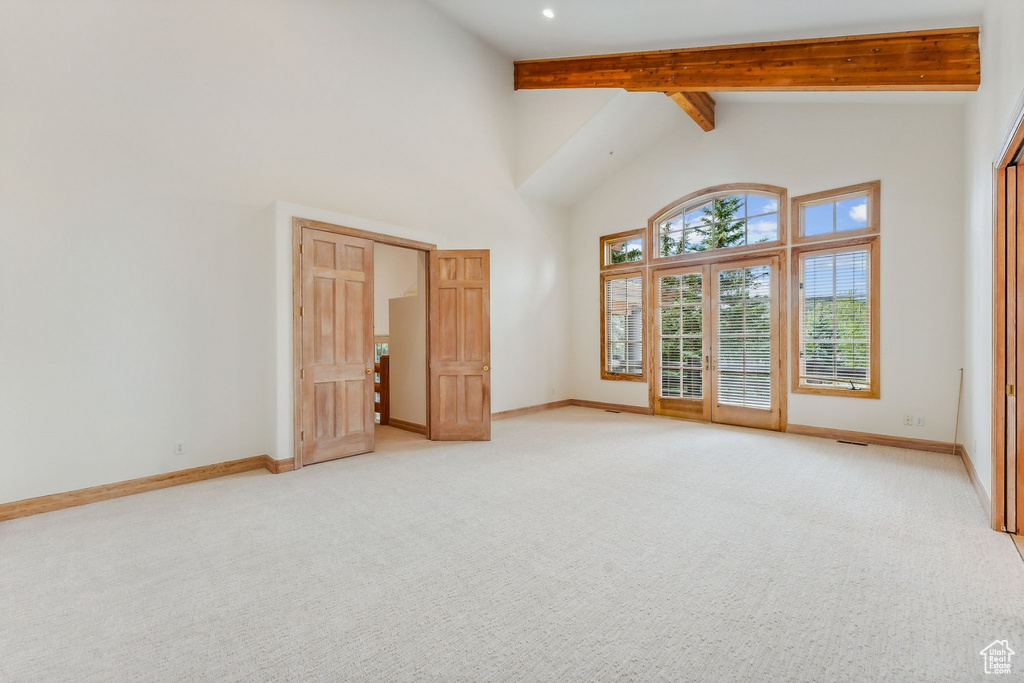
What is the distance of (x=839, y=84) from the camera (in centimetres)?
427

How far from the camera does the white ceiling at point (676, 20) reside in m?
3.59

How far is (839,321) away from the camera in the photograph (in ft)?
18.1

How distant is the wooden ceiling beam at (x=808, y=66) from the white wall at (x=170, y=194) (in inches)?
107

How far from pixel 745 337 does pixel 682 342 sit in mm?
908

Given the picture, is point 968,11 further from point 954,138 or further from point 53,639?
point 53,639

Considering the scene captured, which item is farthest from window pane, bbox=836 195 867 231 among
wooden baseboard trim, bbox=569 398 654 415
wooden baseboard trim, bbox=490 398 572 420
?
wooden baseboard trim, bbox=490 398 572 420

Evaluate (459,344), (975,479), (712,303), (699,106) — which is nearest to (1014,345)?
(975,479)

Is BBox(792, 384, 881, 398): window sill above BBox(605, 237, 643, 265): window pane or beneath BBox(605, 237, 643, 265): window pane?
beneath

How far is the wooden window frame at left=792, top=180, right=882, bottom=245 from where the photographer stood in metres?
5.22

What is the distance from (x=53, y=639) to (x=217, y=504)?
1606 mm

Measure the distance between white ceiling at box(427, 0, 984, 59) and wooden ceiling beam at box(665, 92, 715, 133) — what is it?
83 cm

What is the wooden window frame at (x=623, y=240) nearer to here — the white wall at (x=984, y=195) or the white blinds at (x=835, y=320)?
the white blinds at (x=835, y=320)

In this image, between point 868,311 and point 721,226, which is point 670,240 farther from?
point 868,311

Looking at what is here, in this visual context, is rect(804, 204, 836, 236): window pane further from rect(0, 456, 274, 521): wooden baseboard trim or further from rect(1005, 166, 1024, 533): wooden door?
rect(0, 456, 274, 521): wooden baseboard trim
